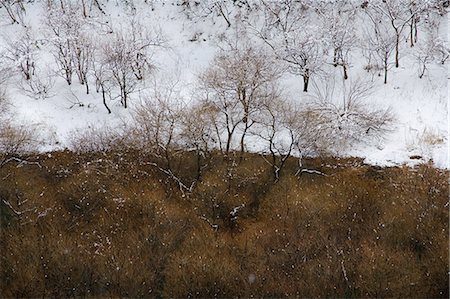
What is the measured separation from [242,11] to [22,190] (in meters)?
12.9

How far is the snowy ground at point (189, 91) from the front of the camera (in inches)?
800

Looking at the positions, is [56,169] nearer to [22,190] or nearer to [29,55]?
[22,190]

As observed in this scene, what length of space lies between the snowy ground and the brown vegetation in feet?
3.54

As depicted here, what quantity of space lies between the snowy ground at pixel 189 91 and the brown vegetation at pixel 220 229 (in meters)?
1.08

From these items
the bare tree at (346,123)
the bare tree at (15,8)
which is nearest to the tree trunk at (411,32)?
the bare tree at (346,123)

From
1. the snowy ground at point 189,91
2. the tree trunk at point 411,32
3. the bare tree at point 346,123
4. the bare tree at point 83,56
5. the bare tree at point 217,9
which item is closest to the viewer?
the snowy ground at point 189,91

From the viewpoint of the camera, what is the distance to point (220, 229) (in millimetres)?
18344

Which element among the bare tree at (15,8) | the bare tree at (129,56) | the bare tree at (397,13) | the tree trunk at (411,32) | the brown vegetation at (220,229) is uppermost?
the bare tree at (15,8)

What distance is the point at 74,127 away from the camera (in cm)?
2203

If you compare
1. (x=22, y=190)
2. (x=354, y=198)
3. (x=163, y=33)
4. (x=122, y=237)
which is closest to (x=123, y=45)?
(x=163, y=33)

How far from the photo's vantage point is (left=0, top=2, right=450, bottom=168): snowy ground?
2031 centimetres

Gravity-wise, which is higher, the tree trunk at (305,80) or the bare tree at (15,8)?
the bare tree at (15,8)

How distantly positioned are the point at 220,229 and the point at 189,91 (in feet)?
21.9

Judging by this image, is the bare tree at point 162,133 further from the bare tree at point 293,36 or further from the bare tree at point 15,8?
the bare tree at point 15,8
